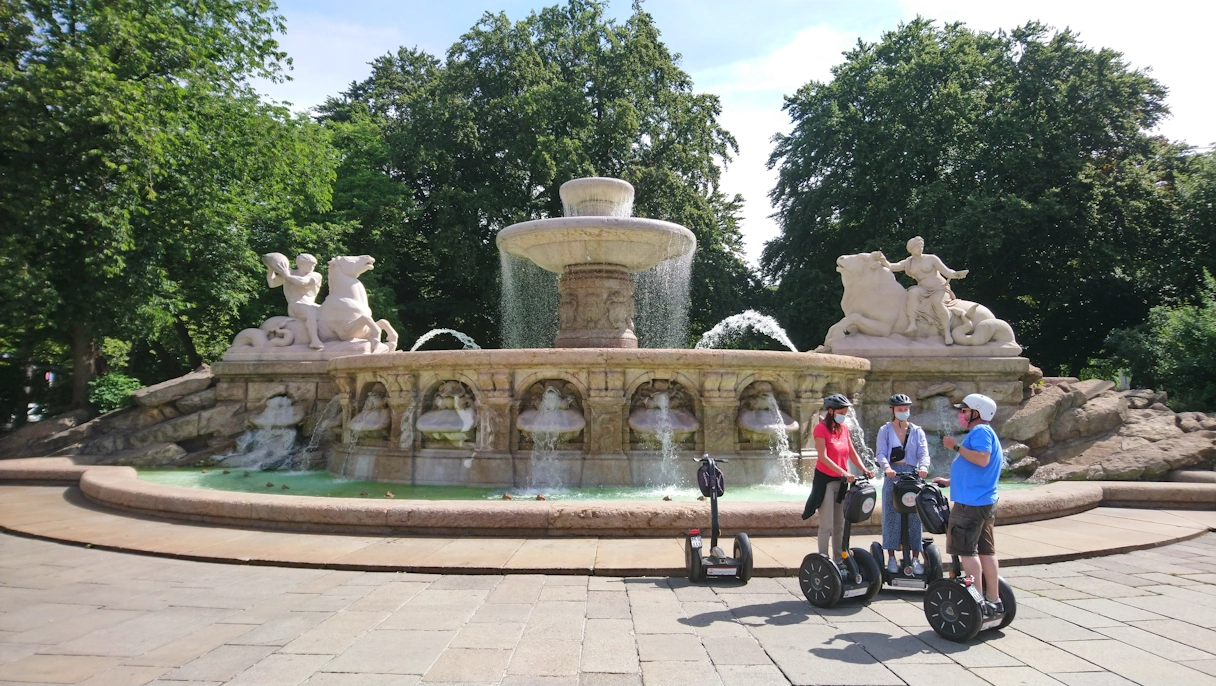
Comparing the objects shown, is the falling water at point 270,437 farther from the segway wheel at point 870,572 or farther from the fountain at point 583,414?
the segway wheel at point 870,572

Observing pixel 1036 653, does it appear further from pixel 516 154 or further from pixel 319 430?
pixel 516 154

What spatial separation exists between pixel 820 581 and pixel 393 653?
2.59 m

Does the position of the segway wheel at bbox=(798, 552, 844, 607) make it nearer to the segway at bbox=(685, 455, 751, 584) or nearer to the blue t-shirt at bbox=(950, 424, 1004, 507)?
the segway at bbox=(685, 455, 751, 584)

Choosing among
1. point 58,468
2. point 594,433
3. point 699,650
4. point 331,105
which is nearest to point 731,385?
point 594,433

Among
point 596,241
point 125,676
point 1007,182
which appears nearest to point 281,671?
point 125,676

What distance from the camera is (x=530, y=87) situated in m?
27.6

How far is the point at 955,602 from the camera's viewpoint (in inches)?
160

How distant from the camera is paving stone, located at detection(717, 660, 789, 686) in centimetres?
351

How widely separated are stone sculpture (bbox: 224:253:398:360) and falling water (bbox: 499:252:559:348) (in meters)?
9.40

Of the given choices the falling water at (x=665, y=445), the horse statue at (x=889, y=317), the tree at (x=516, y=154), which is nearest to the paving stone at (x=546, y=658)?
the falling water at (x=665, y=445)

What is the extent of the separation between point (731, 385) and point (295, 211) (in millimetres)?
20181

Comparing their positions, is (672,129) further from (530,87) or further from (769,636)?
(769,636)

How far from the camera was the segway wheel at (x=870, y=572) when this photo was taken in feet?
15.6

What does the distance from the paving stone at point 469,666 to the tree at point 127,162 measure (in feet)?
46.7
